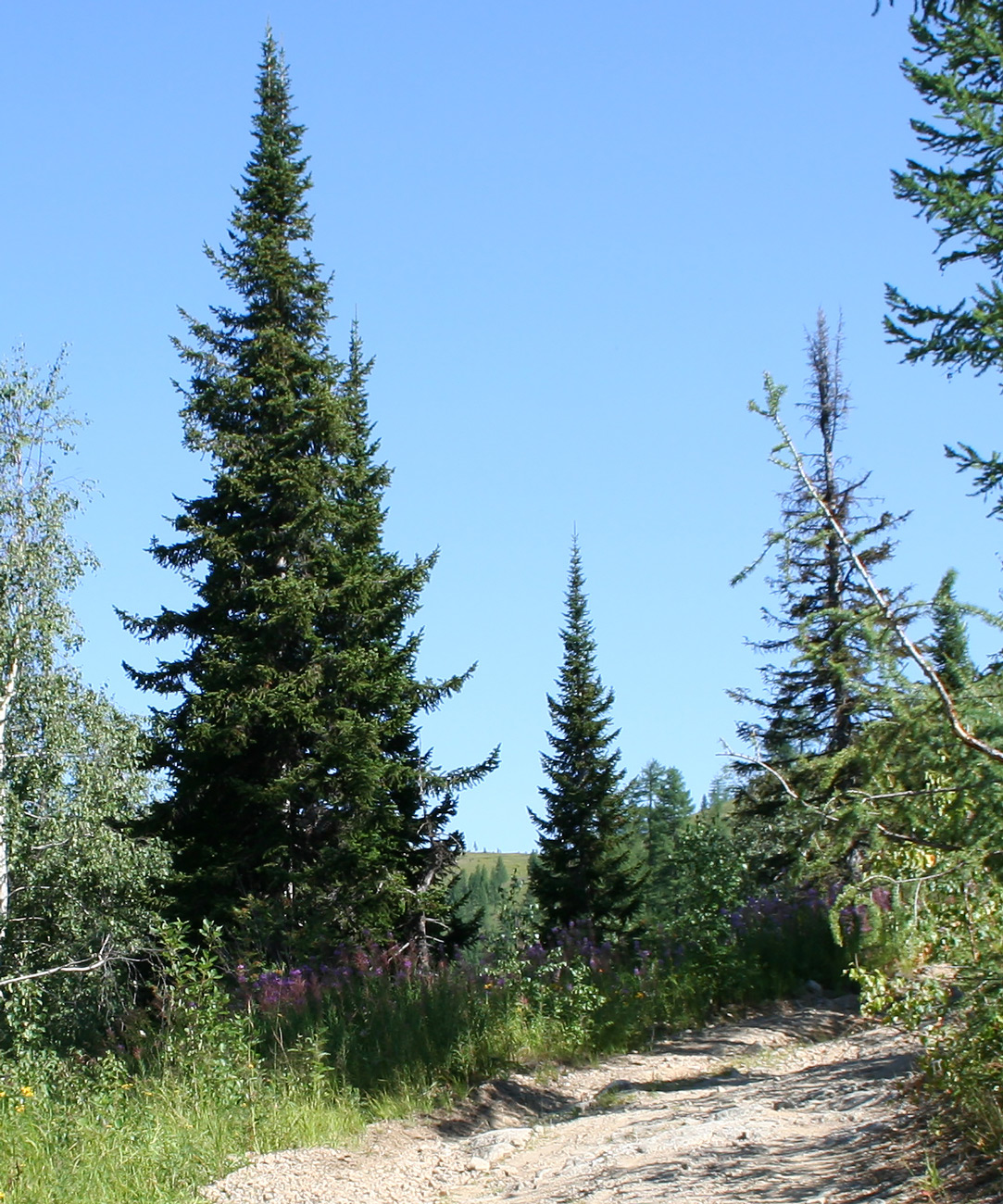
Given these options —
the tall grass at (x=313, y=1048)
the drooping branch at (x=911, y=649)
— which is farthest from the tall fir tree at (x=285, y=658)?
the drooping branch at (x=911, y=649)

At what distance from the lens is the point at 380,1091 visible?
7723 millimetres

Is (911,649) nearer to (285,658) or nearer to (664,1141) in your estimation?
(664,1141)

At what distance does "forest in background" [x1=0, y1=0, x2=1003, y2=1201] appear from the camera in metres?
4.48

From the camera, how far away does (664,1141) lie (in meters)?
5.84

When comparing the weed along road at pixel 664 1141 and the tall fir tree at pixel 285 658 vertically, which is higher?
the tall fir tree at pixel 285 658

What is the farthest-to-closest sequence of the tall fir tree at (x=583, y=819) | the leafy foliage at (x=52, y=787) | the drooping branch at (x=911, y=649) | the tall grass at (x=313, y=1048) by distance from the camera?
the tall fir tree at (x=583, y=819)
the leafy foliage at (x=52, y=787)
the tall grass at (x=313, y=1048)
the drooping branch at (x=911, y=649)

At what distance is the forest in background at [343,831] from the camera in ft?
14.7

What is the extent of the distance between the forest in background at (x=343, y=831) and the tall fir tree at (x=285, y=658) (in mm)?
65

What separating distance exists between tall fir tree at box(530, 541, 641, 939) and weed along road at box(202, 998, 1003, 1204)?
2057 cm

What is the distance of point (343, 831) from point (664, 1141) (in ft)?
40.1

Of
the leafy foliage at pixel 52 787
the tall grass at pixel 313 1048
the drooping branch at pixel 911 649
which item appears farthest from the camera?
the leafy foliage at pixel 52 787

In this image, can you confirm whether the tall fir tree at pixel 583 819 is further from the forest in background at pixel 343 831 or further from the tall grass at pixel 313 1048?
the tall grass at pixel 313 1048

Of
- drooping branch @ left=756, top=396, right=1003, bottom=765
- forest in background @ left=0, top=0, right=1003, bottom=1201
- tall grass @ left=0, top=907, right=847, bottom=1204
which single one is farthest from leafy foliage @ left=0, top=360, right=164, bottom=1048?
drooping branch @ left=756, top=396, right=1003, bottom=765

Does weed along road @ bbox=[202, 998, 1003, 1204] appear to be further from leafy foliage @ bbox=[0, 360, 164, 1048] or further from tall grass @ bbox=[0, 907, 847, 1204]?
leafy foliage @ bbox=[0, 360, 164, 1048]
